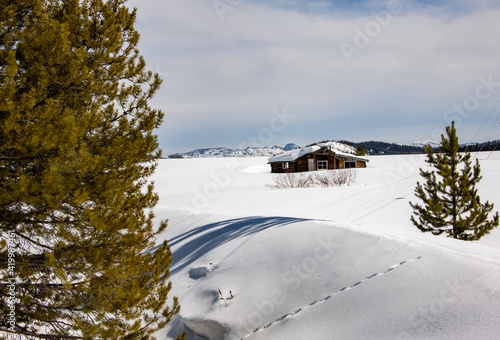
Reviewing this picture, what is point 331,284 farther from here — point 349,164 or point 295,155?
point 349,164

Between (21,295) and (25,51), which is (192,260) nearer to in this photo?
(21,295)

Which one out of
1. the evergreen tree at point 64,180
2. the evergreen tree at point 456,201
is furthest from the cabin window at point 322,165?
the evergreen tree at point 64,180

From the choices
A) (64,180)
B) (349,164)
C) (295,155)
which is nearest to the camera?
(64,180)

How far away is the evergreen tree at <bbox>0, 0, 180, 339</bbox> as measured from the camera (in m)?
3.44

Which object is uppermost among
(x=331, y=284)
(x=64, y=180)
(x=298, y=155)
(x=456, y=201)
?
(x=298, y=155)

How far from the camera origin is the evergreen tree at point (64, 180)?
11.3 feet

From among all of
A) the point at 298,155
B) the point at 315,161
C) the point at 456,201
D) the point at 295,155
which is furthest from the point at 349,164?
the point at 456,201

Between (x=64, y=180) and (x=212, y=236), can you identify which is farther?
(x=212, y=236)

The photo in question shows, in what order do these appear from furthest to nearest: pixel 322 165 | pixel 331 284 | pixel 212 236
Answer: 1. pixel 322 165
2. pixel 212 236
3. pixel 331 284

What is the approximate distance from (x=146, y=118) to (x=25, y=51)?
163 cm

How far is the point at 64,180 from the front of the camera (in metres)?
3.43

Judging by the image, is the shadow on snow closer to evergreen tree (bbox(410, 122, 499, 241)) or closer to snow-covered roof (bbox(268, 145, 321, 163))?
evergreen tree (bbox(410, 122, 499, 241))

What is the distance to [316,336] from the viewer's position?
14.1ft

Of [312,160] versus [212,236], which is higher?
[312,160]
